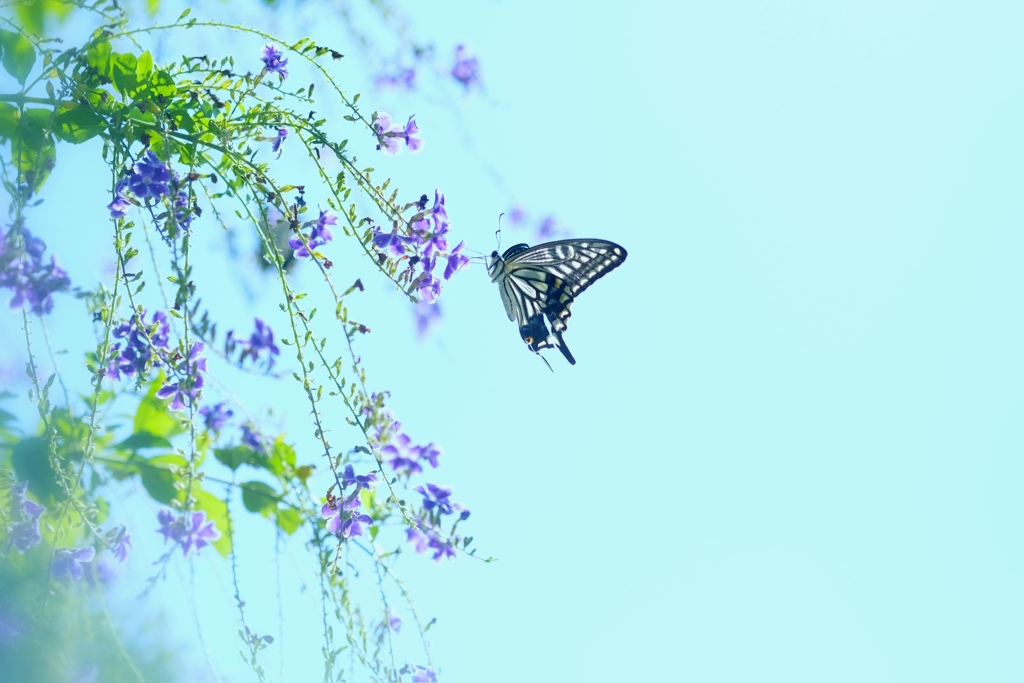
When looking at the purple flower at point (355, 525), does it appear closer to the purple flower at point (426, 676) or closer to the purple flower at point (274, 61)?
the purple flower at point (426, 676)

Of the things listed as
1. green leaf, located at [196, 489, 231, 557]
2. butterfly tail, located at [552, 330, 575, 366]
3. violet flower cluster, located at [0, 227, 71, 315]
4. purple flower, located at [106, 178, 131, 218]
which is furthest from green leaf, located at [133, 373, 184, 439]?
butterfly tail, located at [552, 330, 575, 366]

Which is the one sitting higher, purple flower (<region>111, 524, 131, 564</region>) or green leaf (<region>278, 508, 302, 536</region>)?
green leaf (<region>278, 508, 302, 536</region>)

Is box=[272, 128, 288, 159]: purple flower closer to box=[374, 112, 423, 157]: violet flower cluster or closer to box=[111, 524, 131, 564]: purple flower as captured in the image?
box=[374, 112, 423, 157]: violet flower cluster

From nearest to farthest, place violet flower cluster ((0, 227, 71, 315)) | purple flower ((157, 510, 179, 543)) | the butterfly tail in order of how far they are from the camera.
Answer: violet flower cluster ((0, 227, 71, 315)) < purple flower ((157, 510, 179, 543)) < the butterfly tail

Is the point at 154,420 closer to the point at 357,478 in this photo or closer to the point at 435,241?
the point at 357,478

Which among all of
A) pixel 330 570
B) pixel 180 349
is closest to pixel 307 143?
pixel 180 349

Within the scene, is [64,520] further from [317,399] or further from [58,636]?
[317,399]

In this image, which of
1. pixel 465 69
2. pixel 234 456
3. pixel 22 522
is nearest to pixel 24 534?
pixel 22 522

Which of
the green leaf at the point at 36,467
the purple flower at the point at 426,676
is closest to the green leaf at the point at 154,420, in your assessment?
the green leaf at the point at 36,467
